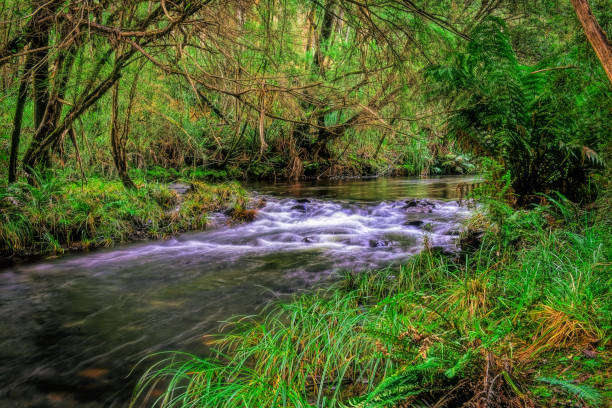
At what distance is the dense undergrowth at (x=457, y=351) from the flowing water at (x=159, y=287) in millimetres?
385

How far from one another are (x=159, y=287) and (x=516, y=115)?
12.9 feet

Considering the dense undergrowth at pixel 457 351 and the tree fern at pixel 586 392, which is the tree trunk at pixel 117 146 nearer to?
the dense undergrowth at pixel 457 351

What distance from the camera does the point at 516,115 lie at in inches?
136

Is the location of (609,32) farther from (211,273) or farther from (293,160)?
(293,160)

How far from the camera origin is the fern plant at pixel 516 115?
3.33 metres

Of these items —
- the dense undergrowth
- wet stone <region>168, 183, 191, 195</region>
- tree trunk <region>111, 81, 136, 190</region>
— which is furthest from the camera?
wet stone <region>168, 183, 191, 195</region>

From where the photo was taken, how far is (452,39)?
342 cm

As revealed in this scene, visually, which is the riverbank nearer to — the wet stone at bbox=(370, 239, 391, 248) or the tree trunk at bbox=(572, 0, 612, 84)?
the wet stone at bbox=(370, 239, 391, 248)

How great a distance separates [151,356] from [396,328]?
1569 mm

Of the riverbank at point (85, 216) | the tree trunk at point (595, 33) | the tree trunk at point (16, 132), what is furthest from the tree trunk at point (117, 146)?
the tree trunk at point (595, 33)

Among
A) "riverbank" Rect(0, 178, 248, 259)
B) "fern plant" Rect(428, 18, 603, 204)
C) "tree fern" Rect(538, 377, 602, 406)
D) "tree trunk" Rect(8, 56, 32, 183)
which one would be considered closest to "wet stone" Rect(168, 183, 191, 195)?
"riverbank" Rect(0, 178, 248, 259)

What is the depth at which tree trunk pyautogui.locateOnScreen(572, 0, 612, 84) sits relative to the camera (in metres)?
1.45

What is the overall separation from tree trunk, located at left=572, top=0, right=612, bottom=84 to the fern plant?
183cm

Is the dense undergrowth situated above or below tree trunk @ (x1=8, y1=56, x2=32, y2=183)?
below
